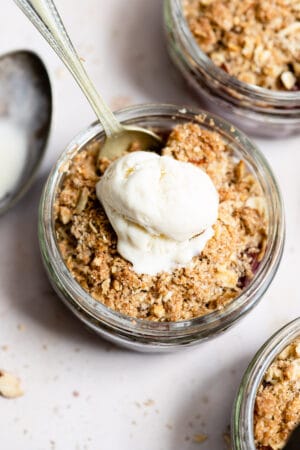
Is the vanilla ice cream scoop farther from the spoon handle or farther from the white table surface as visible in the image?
the white table surface

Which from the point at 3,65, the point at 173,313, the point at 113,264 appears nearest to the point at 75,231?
the point at 113,264

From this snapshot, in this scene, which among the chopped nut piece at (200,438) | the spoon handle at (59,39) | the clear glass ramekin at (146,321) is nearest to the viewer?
the spoon handle at (59,39)

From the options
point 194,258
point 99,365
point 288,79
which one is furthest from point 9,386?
point 288,79

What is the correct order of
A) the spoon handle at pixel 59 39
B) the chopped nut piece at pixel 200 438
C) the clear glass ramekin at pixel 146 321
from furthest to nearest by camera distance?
the chopped nut piece at pixel 200 438 → the clear glass ramekin at pixel 146 321 → the spoon handle at pixel 59 39

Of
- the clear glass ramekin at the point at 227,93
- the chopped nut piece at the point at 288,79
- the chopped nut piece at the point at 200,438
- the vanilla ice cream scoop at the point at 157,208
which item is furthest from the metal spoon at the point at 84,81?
the chopped nut piece at the point at 200,438

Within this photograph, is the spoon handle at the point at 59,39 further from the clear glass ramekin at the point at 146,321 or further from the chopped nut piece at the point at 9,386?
the chopped nut piece at the point at 9,386

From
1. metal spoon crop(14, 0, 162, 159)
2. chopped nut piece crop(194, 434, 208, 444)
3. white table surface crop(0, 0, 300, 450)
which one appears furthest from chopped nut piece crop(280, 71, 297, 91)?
chopped nut piece crop(194, 434, 208, 444)

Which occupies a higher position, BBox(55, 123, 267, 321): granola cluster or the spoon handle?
the spoon handle
